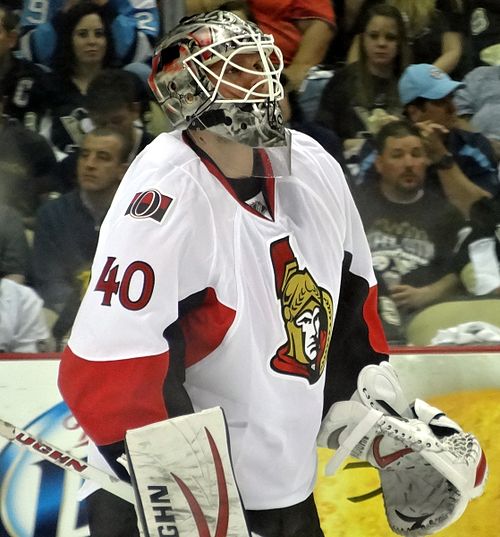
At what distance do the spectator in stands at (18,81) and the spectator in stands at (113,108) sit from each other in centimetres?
12

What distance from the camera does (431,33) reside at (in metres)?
2.71

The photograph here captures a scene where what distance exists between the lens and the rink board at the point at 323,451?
223 cm

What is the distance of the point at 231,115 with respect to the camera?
1647 mm

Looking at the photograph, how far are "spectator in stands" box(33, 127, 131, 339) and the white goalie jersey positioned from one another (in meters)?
0.76

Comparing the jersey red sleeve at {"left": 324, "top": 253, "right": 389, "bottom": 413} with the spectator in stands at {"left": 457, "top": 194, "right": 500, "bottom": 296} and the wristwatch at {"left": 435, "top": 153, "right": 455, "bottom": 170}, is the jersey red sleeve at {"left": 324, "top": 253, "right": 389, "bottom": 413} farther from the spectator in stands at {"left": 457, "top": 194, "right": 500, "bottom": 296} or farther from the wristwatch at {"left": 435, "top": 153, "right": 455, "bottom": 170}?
the wristwatch at {"left": 435, "top": 153, "right": 455, "bottom": 170}

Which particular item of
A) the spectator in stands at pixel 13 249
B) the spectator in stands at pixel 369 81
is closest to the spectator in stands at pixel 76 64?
the spectator in stands at pixel 13 249

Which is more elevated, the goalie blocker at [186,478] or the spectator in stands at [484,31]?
the spectator in stands at [484,31]

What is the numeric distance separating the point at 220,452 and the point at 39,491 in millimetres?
844

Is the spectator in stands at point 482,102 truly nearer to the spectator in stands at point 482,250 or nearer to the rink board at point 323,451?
the spectator in stands at point 482,250

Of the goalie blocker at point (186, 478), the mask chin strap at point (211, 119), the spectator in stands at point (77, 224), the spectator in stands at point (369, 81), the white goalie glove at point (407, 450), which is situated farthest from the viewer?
the spectator in stands at point (369, 81)

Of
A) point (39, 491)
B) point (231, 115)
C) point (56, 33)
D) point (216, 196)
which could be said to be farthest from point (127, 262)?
point (56, 33)

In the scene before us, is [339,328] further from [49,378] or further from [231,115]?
[49,378]

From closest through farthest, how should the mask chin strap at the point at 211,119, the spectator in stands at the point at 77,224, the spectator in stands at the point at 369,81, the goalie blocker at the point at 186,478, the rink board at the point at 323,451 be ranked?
the goalie blocker at the point at 186,478
the mask chin strap at the point at 211,119
the rink board at the point at 323,451
the spectator in stands at the point at 77,224
the spectator in stands at the point at 369,81

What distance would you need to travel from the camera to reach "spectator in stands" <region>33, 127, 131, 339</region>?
7.87 feet
